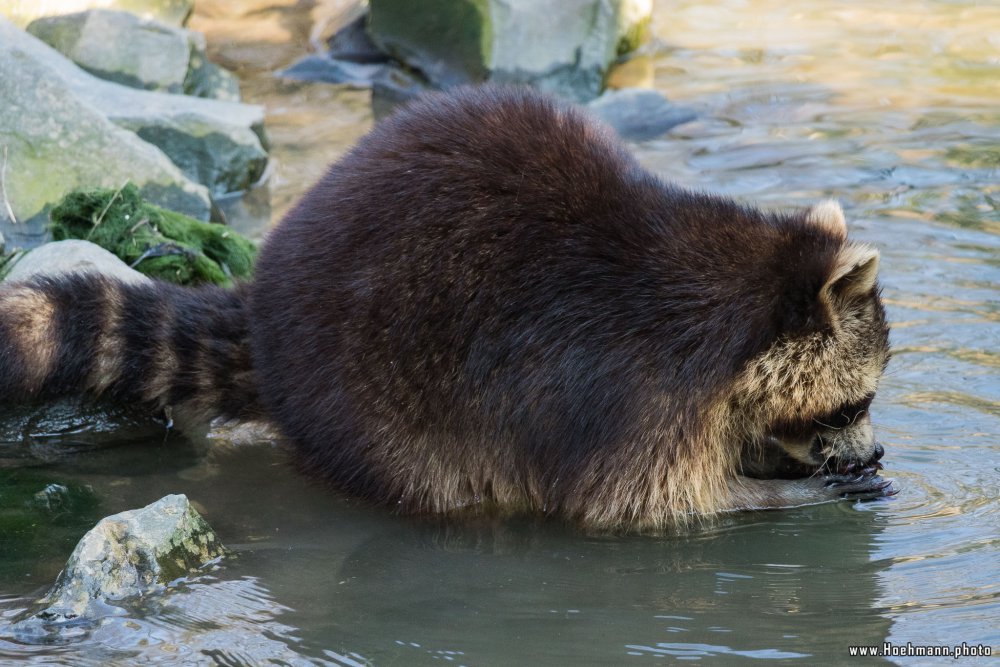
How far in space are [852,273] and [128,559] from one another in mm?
2726

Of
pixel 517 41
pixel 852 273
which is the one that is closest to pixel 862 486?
pixel 852 273

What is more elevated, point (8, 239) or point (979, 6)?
point (979, 6)

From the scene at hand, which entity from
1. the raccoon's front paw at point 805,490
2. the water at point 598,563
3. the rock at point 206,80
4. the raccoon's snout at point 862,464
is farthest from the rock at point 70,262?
the rock at point 206,80

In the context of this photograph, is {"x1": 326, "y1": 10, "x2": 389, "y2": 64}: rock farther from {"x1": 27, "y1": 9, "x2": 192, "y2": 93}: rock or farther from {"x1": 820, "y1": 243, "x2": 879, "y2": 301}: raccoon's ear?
{"x1": 820, "y1": 243, "x2": 879, "y2": 301}: raccoon's ear

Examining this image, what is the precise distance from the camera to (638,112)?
409 inches

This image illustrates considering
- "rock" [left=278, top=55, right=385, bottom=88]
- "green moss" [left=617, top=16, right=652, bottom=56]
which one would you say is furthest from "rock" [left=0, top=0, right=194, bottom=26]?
"green moss" [left=617, top=16, right=652, bottom=56]

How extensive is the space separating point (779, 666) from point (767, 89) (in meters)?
8.26

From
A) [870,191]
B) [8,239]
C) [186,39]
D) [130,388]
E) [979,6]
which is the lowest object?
[130,388]

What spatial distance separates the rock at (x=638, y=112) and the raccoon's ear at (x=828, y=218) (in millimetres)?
5175

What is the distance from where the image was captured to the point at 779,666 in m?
3.65

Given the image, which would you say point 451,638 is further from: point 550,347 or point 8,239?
point 8,239

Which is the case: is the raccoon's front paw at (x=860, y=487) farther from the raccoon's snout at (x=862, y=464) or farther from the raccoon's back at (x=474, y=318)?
the raccoon's back at (x=474, y=318)

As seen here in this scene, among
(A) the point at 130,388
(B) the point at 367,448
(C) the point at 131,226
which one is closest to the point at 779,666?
(B) the point at 367,448

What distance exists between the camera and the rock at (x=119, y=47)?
394 inches
